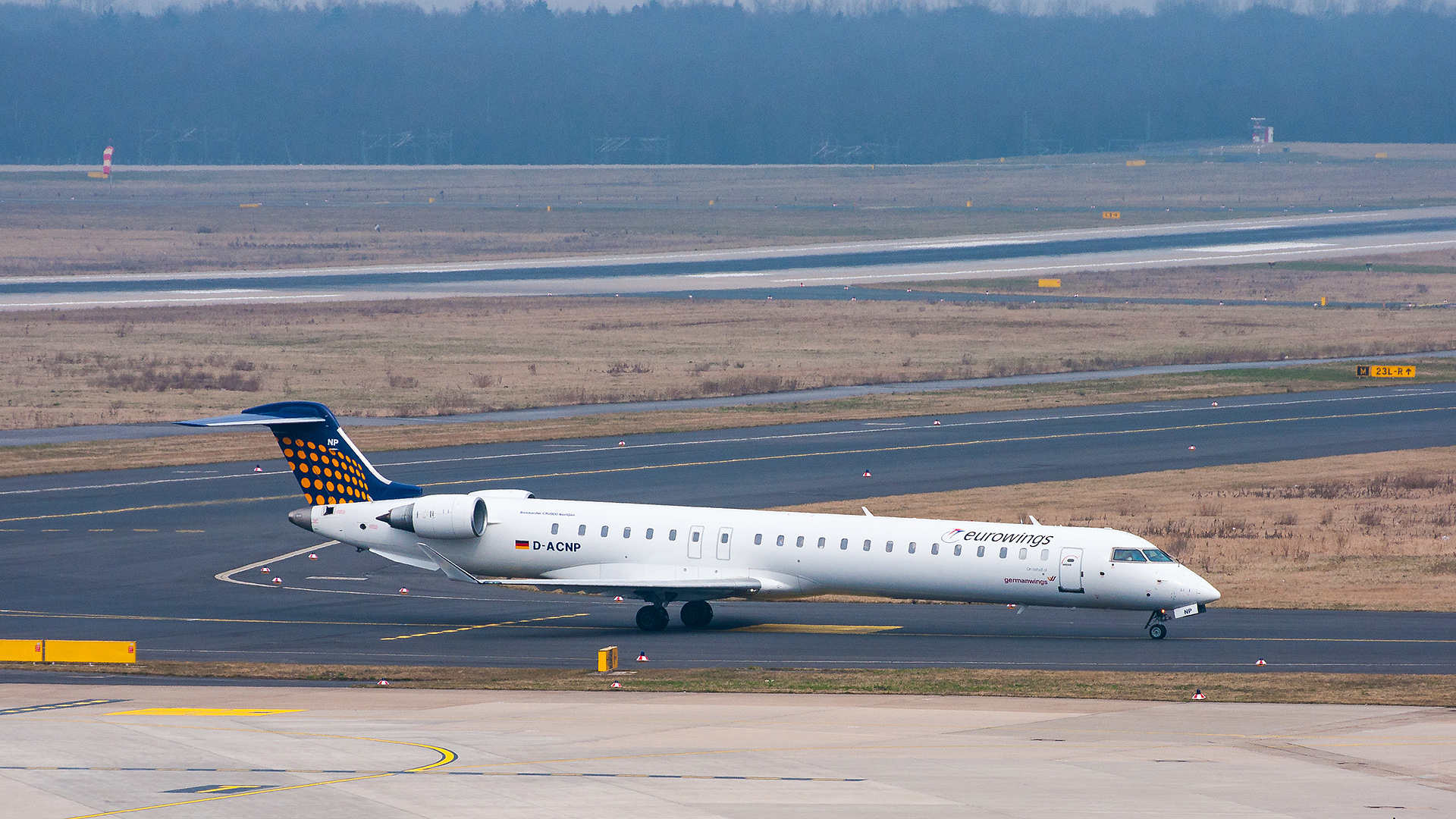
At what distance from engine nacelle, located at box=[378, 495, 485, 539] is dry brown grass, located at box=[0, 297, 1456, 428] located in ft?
118

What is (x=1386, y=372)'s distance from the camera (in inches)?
3531

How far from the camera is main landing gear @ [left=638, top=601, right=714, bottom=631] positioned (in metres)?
40.8

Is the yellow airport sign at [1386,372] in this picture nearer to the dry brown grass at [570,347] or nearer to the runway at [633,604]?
the dry brown grass at [570,347]

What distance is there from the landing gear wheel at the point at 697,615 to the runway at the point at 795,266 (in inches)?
3292

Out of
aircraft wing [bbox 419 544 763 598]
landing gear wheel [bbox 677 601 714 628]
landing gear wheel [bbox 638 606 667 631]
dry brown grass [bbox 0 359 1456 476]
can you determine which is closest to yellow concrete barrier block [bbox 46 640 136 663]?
aircraft wing [bbox 419 544 763 598]

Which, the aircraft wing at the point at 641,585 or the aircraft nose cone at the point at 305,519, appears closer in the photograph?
the aircraft wing at the point at 641,585

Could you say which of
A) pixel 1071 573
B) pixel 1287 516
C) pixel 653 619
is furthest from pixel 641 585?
pixel 1287 516

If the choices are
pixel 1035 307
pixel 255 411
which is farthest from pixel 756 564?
pixel 1035 307

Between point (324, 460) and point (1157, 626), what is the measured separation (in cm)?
2000

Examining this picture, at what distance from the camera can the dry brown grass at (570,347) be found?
270ft

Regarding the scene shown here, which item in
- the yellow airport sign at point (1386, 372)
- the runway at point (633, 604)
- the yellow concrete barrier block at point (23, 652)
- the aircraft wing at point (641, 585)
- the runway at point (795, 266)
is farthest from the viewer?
the runway at point (795, 266)

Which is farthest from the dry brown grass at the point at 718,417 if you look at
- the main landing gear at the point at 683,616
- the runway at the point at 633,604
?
the main landing gear at the point at 683,616

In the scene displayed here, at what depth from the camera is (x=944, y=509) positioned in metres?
54.4

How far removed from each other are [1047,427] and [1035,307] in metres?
48.0
